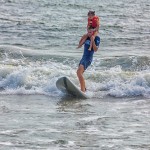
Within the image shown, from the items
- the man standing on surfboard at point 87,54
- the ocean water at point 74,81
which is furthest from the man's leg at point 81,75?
the ocean water at point 74,81

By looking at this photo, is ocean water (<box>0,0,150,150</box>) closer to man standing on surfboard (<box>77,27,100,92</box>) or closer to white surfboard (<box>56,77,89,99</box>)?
white surfboard (<box>56,77,89,99</box>)

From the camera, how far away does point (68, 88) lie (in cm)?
1454

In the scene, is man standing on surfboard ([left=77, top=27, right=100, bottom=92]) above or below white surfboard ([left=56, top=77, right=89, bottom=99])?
above

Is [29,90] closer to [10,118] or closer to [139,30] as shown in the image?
[10,118]

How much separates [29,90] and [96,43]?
6.87ft

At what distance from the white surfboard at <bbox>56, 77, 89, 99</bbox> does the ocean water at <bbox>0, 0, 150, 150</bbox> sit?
15 centimetres

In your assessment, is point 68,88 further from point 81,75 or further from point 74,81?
point 74,81

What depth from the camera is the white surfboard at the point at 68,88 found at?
47.1ft

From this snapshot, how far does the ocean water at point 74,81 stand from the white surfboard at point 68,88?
15cm

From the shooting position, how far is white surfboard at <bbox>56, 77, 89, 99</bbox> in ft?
47.1

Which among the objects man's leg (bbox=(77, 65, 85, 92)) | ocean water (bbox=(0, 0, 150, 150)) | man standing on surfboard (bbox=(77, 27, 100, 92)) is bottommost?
ocean water (bbox=(0, 0, 150, 150))

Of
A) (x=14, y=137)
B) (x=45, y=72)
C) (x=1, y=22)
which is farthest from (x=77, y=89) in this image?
(x=1, y=22)

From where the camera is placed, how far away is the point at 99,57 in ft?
63.5

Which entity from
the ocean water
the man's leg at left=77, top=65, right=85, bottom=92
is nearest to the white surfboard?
the ocean water
